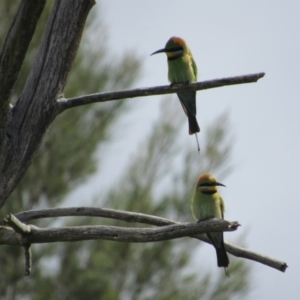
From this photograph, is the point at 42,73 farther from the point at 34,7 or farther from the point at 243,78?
the point at 243,78

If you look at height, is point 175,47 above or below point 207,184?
above

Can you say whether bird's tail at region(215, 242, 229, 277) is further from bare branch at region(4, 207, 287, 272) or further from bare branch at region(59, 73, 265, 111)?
bare branch at region(59, 73, 265, 111)

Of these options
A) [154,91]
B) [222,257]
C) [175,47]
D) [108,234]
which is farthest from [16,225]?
[175,47]

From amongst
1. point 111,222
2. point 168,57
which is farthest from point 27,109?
point 111,222

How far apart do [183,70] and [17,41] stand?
1.27 metres

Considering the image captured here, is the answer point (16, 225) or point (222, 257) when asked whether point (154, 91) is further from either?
point (222, 257)

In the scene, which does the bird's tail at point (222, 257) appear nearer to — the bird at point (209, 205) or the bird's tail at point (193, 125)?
the bird at point (209, 205)

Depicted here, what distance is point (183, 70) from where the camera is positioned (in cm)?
375

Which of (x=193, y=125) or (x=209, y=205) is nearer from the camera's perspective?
(x=209, y=205)

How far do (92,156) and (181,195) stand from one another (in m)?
0.89

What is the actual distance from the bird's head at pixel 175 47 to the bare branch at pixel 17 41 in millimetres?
1380

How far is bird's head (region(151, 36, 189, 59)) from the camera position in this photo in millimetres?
3902

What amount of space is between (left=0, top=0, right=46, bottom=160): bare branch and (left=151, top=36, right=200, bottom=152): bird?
3.87 feet

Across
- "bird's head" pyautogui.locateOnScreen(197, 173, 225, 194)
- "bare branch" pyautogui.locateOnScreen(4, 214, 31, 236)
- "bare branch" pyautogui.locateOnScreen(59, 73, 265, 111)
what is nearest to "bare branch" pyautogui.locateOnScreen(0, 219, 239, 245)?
"bare branch" pyautogui.locateOnScreen(4, 214, 31, 236)
